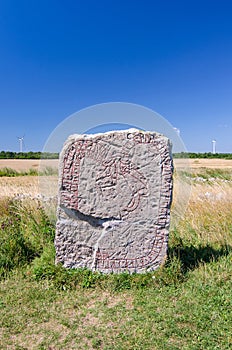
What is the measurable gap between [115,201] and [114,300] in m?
1.32

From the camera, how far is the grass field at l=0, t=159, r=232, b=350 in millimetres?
3199

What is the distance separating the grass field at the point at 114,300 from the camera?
3.20 m

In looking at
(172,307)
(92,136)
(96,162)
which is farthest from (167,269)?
(92,136)

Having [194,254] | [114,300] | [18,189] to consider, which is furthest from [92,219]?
[18,189]

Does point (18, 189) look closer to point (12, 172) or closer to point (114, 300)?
point (114, 300)

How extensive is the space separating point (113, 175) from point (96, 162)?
0.31 m

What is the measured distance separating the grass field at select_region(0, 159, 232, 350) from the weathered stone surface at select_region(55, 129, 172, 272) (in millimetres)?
260

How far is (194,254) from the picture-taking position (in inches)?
203

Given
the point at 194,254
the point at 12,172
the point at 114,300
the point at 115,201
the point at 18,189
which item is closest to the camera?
the point at 114,300

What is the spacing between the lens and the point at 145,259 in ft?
14.8

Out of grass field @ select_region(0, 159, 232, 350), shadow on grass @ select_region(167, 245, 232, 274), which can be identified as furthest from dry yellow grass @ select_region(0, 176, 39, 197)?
shadow on grass @ select_region(167, 245, 232, 274)

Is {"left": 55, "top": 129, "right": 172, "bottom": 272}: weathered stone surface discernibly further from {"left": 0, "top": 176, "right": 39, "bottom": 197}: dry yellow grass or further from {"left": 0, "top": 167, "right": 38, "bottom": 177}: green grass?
{"left": 0, "top": 167, "right": 38, "bottom": 177}: green grass

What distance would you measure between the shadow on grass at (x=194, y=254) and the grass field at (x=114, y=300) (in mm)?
17

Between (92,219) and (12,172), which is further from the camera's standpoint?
(12,172)
